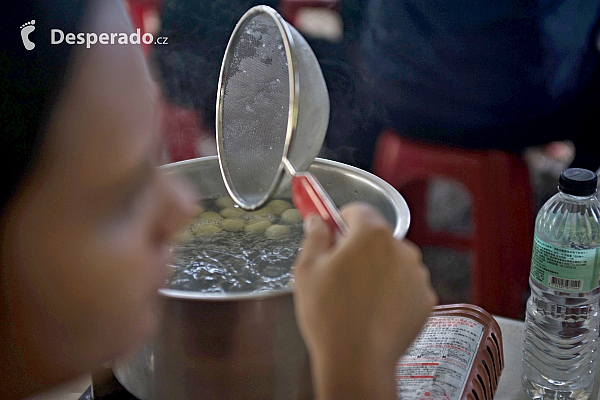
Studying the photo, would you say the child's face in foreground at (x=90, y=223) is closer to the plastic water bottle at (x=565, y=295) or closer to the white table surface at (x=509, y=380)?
the white table surface at (x=509, y=380)

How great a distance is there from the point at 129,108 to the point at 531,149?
127 cm

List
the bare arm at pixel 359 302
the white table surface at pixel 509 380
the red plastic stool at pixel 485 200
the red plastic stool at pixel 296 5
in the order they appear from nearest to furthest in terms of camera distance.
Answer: the bare arm at pixel 359 302 → the white table surface at pixel 509 380 → the red plastic stool at pixel 485 200 → the red plastic stool at pixel 296 5

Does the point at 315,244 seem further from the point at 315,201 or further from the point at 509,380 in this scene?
the point at 509,380

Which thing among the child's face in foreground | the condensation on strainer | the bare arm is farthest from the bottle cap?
the child's face in foreground

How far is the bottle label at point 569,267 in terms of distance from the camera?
76 centimetres

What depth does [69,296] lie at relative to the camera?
440 mm

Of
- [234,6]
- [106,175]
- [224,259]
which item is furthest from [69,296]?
[234,6]

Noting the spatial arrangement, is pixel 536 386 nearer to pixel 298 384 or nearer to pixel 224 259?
pixel 298 384

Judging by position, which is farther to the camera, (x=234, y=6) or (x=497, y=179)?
(x=234, y=6)

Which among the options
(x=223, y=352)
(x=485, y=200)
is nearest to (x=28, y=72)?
(x=223, y=352)

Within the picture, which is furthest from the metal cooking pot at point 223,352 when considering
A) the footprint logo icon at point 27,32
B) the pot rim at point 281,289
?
the footprint logo icon at point 27,32

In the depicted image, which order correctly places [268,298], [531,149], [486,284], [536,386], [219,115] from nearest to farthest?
1. [268,298]
2. [536,386]
3. [219,115]
4. [531,149]
5. [486,284]

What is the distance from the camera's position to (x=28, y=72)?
378 mm

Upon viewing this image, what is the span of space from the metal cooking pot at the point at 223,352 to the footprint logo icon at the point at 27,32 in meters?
0.32
